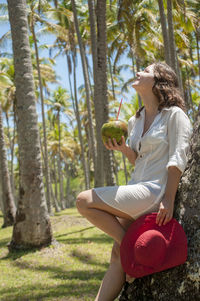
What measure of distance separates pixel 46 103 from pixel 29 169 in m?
23.0

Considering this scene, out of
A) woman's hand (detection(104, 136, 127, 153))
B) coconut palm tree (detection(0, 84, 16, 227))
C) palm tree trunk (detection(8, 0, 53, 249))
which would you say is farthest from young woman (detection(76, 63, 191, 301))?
coconut palm tree (detection(0, 84, 16, 227))

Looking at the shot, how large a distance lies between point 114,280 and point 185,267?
0.61 m

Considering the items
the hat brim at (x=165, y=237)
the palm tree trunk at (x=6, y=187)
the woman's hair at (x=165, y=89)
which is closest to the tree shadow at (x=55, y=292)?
the hat brim at (x=165, y=237)

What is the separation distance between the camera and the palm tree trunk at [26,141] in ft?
24.7

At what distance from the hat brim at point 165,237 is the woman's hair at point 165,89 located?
93 centimetres

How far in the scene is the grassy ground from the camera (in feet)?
15.8

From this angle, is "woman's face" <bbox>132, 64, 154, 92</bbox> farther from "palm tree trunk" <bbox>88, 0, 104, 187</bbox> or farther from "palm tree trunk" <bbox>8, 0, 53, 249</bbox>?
"palm tree trunk" <bbox>88, 0, 104, 187</bbox>

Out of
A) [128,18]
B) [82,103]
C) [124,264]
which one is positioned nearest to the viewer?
[124,264]

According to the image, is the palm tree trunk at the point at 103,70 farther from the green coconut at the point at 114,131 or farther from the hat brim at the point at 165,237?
the hat brim at the point at 165,237

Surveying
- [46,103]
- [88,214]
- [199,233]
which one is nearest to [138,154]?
[88,214]

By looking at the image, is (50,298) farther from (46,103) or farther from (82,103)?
(82,103)

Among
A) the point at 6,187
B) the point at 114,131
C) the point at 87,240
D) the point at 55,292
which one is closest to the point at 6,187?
the point at 6,187

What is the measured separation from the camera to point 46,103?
2983 cm

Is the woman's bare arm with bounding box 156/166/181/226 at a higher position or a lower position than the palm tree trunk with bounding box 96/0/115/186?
lower
